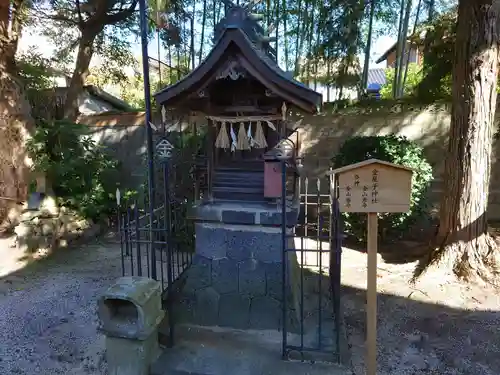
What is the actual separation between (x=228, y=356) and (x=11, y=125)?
6378mm

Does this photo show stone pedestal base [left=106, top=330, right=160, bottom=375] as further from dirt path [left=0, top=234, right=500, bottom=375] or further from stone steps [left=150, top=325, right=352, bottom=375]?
dirt path [left=0, top=234, right=500, bottom=375]

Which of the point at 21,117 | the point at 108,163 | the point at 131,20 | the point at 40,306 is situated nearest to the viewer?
the point at 40,306

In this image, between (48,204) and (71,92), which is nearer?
(48,204)

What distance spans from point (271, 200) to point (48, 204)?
530cm

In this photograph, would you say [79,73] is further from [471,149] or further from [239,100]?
[471,149]

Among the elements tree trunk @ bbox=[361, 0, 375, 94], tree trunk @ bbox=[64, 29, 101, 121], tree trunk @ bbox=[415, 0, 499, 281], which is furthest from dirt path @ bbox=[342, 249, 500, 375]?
tree trunk @ bbox=[64, 29, 101, 121]

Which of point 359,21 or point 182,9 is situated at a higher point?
point 182,9

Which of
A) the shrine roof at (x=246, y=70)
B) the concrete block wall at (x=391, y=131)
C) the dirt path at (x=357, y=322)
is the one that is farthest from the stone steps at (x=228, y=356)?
the concrete block wall at (x=391, y=131)

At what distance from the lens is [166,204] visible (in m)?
3.59

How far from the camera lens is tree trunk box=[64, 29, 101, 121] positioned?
30.1 ft

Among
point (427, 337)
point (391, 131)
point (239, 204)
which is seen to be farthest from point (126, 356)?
point (391, 131)

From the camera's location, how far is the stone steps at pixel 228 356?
3.35m

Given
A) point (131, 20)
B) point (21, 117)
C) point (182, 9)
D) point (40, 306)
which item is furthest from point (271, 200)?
point (131, 20)

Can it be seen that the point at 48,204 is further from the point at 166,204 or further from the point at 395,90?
the point at 395,90
